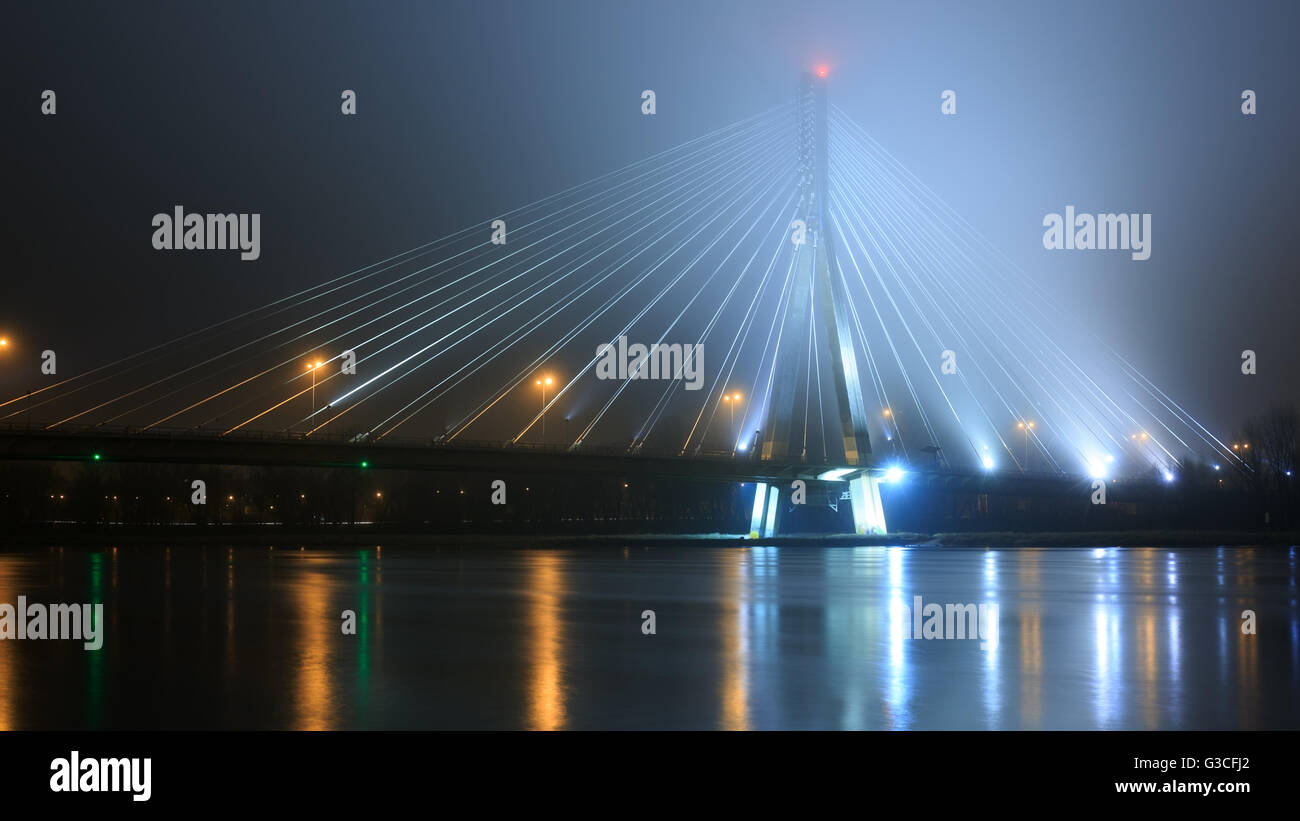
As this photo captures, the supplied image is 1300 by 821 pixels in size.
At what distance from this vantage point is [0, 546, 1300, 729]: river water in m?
9.84

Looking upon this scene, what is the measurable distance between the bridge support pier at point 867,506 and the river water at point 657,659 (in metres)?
34.3

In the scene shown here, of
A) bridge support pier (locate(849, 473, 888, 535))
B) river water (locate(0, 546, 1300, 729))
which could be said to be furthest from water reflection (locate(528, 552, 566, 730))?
bridge support pier (locate(849, 473, 888, 535))

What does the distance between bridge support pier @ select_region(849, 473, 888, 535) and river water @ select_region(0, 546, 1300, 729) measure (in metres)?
34.3

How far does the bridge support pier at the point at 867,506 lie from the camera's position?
6156 cm

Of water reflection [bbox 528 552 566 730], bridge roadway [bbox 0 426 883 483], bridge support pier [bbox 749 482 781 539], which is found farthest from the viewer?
bridge support pier [bbox 749 482 781 539]

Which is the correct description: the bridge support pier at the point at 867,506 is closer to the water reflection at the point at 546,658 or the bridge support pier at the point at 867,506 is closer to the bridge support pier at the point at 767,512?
the bridge support pier at the point at 767,512

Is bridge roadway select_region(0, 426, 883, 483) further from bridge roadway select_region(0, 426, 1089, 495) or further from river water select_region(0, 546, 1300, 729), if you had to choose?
river water select_region(0, 546, 1300, 729)

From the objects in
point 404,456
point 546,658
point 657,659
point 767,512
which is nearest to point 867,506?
point 767,512

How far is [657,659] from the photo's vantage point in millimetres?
13359

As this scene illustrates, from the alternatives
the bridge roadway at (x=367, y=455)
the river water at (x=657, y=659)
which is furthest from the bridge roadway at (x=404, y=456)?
the river water at (x=657, y=659)

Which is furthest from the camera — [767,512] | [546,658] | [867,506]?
[767,512]

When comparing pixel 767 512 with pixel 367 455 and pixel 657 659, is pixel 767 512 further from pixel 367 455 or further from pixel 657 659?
pixel 657 659

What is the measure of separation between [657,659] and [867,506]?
163ft
